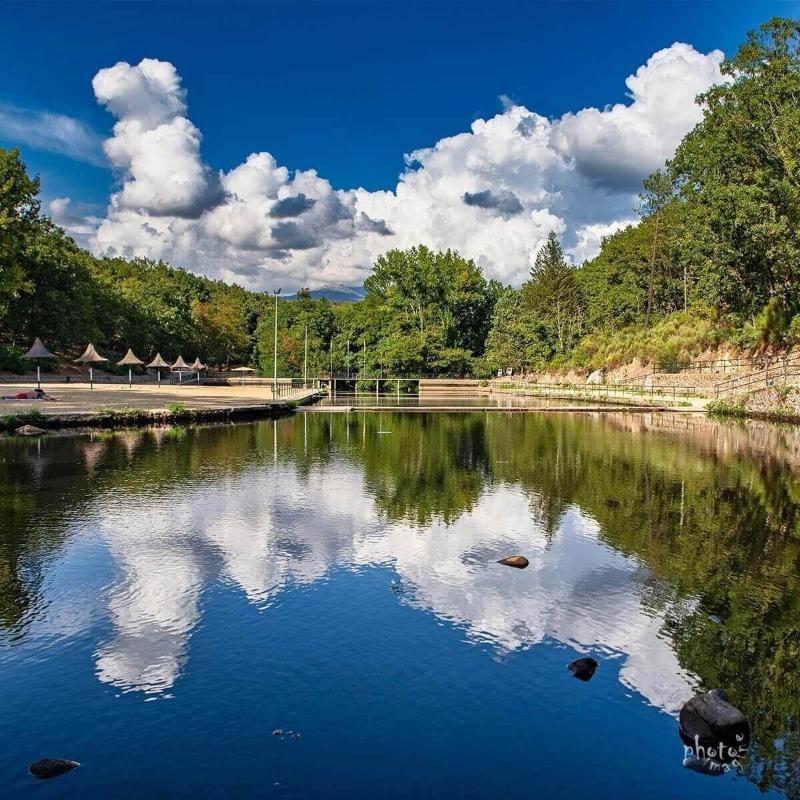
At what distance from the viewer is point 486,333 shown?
370 ft

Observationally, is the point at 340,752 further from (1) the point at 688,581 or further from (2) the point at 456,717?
(1) the point at 688,581

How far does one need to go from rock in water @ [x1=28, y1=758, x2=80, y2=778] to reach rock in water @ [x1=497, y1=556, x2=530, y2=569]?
791cm

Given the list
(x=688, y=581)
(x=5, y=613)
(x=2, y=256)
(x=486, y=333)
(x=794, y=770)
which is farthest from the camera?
(x=486, y=333)

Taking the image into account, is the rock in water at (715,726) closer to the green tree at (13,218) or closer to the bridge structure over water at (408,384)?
the green tree at (13,218)

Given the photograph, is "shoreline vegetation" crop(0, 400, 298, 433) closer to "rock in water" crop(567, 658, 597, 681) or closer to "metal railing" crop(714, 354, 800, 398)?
"rock in water" crop(567, 658, 597, 681)

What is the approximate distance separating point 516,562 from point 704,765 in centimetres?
587

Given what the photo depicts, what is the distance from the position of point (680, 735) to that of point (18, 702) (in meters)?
7.04

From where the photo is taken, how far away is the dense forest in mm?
43875

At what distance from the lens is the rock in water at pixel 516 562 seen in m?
12.4

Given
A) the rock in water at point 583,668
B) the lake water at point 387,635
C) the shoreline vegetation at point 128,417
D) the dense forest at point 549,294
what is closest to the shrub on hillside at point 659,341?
the dense forest at point 549,294

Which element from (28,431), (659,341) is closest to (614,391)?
(659,341)

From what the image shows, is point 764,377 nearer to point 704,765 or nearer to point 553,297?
point 704,765

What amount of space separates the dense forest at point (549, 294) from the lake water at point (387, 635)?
32208 mm

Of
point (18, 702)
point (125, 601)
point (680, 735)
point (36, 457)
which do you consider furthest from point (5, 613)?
→ point (36, 457)
